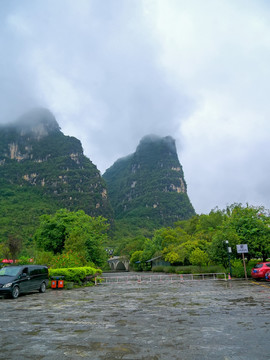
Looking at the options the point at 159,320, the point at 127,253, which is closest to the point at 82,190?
the point at 127,253

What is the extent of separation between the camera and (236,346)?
560 cm

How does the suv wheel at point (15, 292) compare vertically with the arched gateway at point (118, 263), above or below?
above

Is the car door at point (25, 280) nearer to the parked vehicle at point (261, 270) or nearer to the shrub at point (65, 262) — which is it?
the shrub at point (65, 262)

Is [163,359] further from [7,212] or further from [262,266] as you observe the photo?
[7,212]

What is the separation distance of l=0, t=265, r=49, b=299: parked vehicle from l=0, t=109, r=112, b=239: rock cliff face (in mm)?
126617

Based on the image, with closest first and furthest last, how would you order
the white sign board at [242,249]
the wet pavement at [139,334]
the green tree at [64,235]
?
the wet pavement at [139,334]
the white sign board at [242,249]
the green tree at [64,235]

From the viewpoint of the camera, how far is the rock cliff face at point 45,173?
528 ft

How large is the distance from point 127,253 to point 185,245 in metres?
60.3

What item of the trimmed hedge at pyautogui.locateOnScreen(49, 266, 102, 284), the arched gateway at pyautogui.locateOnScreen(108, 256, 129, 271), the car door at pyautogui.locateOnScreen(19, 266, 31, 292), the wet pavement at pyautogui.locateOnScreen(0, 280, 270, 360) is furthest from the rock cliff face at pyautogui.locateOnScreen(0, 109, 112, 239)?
the wet pavement at pyautogui.locateOnScreen(0, 280, 270, 360)

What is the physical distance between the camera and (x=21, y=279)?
1605 centimetres

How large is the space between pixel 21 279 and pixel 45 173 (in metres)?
165

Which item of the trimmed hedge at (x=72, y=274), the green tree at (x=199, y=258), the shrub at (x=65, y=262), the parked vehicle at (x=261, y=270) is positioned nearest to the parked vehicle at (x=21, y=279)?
the trimmed hedge at (x=72, y=274)

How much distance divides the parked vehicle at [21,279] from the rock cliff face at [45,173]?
127 meters

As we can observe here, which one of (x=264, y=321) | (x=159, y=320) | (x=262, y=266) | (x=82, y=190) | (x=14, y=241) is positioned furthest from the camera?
(x=82, y=190)
